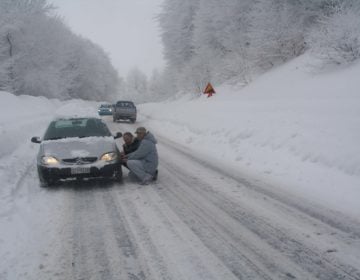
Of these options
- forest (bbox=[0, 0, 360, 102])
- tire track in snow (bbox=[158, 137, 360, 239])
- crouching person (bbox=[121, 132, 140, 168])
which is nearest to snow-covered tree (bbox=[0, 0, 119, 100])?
forest (bbox=[0, 0, 360, 102])

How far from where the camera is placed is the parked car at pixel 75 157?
27.6ft

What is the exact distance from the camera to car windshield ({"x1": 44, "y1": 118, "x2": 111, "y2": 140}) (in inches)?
381

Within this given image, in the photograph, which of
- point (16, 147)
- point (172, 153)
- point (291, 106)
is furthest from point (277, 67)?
point (16, 147)

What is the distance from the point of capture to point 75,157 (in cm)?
849

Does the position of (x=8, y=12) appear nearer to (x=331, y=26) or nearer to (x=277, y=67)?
(x=277, y=67)

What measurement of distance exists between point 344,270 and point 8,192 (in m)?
6.13

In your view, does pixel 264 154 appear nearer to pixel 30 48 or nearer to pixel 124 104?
pixel 124 104

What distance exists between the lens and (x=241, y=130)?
14773 millimetres

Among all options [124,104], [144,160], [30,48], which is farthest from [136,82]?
[144,160]

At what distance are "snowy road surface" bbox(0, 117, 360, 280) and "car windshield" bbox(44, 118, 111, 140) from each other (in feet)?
4.91

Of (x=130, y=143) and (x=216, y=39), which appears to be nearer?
(x=130, y=143)

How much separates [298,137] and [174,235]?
665 centimetres

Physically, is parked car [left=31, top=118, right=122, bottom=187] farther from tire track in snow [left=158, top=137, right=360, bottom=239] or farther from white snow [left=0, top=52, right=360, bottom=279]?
tire track in snow [left=158, top=137, right=360, bottom=239]

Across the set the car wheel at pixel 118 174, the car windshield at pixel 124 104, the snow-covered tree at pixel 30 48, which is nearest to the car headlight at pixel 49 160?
the car wheel at pixel 118 174
